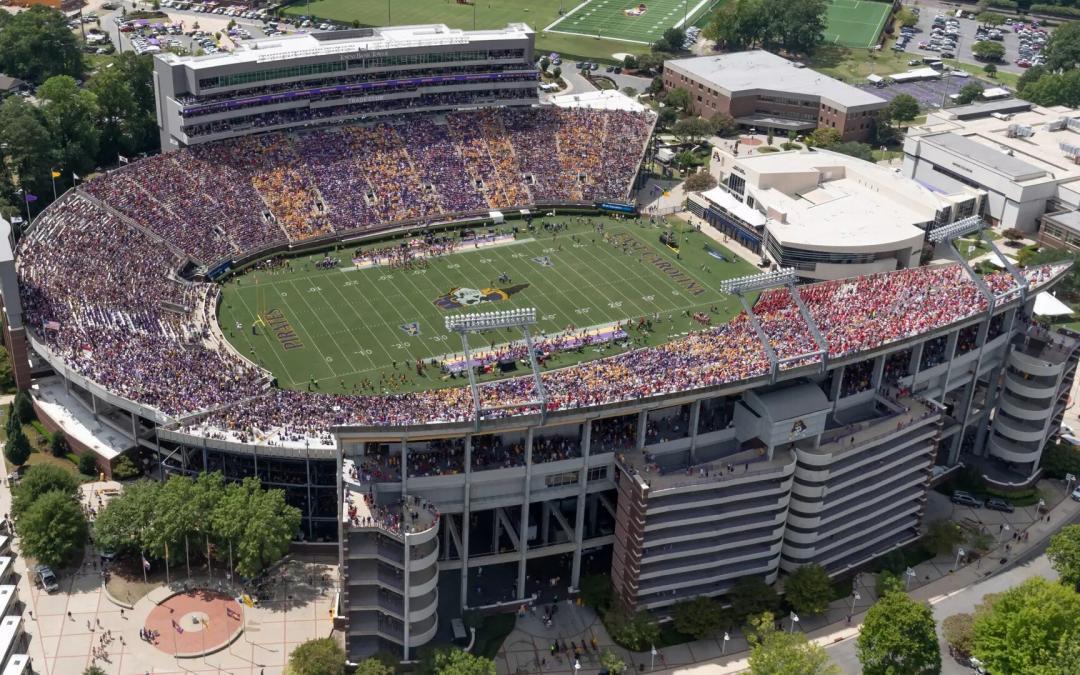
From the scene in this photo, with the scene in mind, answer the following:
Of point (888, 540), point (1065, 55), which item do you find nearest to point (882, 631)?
point (888, 540)

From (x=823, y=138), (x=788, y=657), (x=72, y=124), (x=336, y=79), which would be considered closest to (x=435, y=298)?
(x=336, y=79)

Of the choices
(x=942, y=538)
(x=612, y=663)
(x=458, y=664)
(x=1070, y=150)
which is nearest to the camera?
(x=458, y=664)

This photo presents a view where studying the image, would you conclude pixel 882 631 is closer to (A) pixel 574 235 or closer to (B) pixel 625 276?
(B) pixel 625 276

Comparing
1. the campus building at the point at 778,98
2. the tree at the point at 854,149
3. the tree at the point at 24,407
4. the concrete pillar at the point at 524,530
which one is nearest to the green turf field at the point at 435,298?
the tree at the point at 24,407

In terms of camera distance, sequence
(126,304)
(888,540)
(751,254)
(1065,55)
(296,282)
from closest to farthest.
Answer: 1. (888,540)
2. (126,304)
3. (296,282)
4. (751,254)
5. (1065,55)

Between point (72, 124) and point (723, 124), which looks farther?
point (723, 124)

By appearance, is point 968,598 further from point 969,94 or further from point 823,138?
point 969,94

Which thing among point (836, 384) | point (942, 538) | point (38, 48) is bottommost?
point (942, 538)
